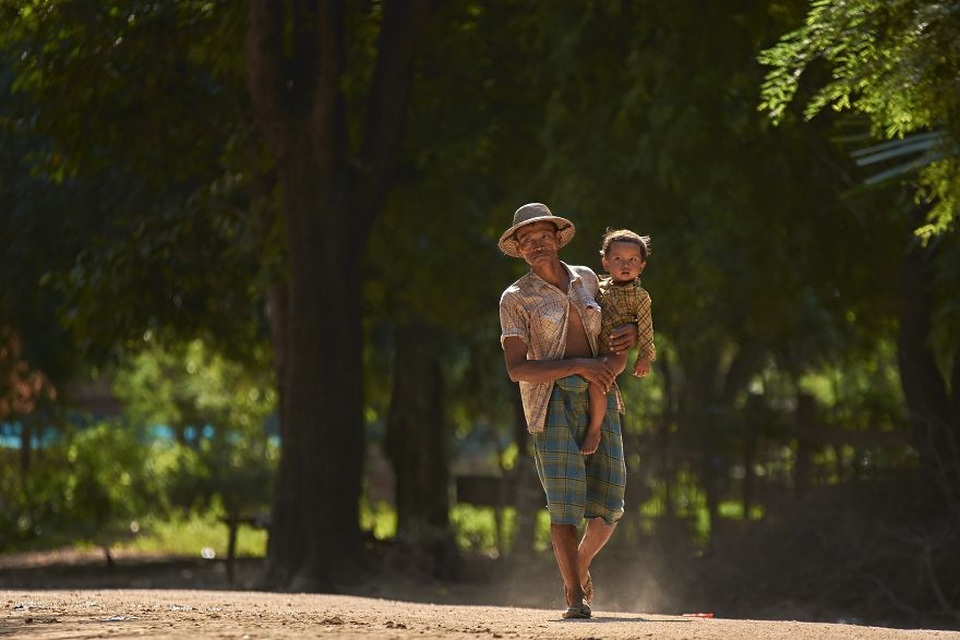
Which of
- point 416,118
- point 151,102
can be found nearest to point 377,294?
point 416,118

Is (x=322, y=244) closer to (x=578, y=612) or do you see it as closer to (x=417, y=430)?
(x=417, y=430)

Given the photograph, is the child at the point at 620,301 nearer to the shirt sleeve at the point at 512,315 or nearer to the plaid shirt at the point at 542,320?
the plaid shirt at the point at 542,320

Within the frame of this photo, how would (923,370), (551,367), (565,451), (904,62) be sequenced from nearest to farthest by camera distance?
1. (551,367)
2. (565,451)
3. (904,62)
4. (923,370)

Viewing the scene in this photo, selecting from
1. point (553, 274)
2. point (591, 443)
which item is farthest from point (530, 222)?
point (591, 443)

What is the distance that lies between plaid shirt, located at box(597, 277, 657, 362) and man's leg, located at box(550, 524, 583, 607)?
90 cm

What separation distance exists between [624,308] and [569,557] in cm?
121

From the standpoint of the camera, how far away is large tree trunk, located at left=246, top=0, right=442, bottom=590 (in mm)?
15945

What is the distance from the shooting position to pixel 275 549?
638 inches

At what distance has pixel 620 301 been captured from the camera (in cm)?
879

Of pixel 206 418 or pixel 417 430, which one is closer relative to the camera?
pixel 417 430

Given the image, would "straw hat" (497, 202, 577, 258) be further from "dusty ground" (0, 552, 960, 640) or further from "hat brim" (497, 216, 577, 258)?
"dusty ground" (0, 552, 960, 640)

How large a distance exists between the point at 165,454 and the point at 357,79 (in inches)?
566

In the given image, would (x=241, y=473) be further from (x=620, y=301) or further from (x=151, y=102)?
(x=620, y=301)

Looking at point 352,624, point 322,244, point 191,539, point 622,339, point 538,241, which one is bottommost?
point 352,624
